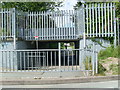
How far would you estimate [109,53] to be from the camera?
30.0 ft

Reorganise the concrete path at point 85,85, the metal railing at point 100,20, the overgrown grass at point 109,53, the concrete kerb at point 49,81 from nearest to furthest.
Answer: the concrete path at point 85,85, the concrete kerb at point 49,81, the overgrown grass at point 109,53, the metal railing at point 100,20

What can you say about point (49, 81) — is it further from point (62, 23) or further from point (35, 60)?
point (62, 23)

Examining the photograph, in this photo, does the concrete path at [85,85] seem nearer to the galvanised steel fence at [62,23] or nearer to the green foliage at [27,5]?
the galvanised steel fence at [62,23]

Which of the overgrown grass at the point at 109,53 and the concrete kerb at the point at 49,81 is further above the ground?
the overgrown grass at the point at 109,53

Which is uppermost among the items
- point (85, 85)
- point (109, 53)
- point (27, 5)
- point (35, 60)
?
point (27, 5)

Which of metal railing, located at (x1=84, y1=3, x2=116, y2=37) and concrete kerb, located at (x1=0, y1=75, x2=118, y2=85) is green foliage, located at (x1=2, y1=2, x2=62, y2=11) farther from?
concrete kerb, located at (x1=0, y1=75, x2=118, y2=85)

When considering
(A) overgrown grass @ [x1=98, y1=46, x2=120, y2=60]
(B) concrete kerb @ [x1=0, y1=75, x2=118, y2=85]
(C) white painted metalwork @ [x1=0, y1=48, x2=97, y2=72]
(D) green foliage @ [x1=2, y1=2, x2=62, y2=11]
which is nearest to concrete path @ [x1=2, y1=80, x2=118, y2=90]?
(B) concrete kerb @ [x1=0, y1=75, x2=118, y2=85]

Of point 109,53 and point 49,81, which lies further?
point 109,53

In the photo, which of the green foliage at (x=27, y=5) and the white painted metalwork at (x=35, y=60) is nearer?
the white painted metalwork at (x=35, y=60)

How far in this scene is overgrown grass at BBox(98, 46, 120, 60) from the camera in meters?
8.87

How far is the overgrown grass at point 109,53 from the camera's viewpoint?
887 centimetres

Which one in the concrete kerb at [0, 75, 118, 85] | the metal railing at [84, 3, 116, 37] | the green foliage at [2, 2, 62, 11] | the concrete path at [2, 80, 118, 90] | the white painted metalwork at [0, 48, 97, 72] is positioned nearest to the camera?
the concrete path at [2, 80, 118, 90]

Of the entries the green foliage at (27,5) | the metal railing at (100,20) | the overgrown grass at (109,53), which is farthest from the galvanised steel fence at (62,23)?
the green foliage at (27,5)

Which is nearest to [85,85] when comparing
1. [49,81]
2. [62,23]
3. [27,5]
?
[49,81]
